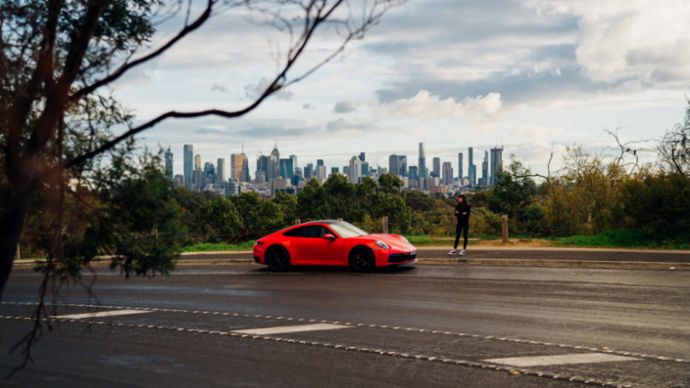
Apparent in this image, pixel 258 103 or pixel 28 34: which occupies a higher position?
pixel 28 34

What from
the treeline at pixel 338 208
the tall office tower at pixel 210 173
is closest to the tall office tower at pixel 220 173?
the tall office tower at pixel 210 173

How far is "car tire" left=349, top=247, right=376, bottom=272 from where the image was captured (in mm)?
20516

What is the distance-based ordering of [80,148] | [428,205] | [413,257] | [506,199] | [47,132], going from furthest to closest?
[428,205] → [506,199] → [413,257] → [80,148] → [47,132]

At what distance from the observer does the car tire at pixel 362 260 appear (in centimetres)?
2052

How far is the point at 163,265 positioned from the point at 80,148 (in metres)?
1.04

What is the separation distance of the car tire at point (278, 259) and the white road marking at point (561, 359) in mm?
12518

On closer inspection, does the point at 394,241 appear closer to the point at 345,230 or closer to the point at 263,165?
the point at 345,230

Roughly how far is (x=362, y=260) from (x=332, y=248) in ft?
3.25

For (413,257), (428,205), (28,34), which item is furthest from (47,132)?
(428,205)

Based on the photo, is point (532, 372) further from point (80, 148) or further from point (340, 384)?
point (80, 148)

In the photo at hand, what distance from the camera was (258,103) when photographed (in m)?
4.65

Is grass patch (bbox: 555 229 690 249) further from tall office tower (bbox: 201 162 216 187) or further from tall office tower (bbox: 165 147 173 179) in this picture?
tall office tower (bbox: 201 162 216 187)

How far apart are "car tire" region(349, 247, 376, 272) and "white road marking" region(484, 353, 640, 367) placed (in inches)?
417

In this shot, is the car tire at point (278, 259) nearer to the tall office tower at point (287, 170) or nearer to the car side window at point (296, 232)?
the car side window at point (296, 232)
